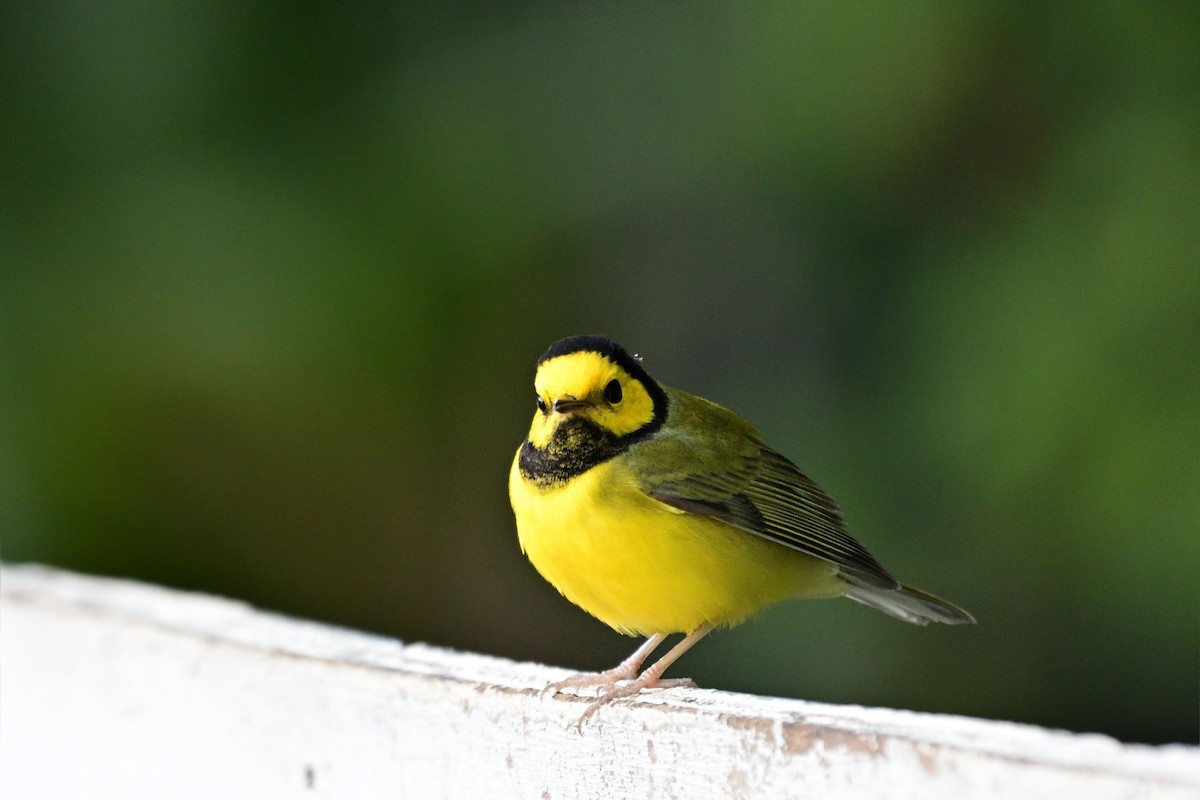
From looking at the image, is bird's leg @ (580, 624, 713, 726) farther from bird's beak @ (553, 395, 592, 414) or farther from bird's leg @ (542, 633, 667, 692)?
bird's beak @ (553, 395, 592, 414)

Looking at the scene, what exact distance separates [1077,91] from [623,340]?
144 cm

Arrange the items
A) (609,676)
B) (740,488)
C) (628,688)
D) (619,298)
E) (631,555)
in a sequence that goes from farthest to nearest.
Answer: (619,298) → (740,488) → (631,555) → (609,676) → (628,688)

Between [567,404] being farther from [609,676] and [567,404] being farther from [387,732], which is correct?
[387,732]

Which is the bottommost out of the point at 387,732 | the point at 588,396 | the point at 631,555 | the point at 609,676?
the point at 387,732

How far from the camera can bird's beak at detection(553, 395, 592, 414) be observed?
236 cm

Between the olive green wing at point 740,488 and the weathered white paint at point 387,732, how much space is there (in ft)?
1.43

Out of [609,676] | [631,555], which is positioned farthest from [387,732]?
[631,555]

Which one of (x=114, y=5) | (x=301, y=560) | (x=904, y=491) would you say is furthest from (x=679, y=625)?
(x=114, y=5)

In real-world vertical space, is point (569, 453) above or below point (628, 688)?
above

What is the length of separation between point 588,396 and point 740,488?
391 mm

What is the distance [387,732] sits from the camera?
7.02 feet

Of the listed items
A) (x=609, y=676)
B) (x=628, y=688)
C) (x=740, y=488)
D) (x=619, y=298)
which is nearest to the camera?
(x=628, y=688)

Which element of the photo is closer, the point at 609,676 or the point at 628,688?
the point at 628,688

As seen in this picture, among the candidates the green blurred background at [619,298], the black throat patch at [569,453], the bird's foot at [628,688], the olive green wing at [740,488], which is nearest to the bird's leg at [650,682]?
the bird's foot at [628,688]
